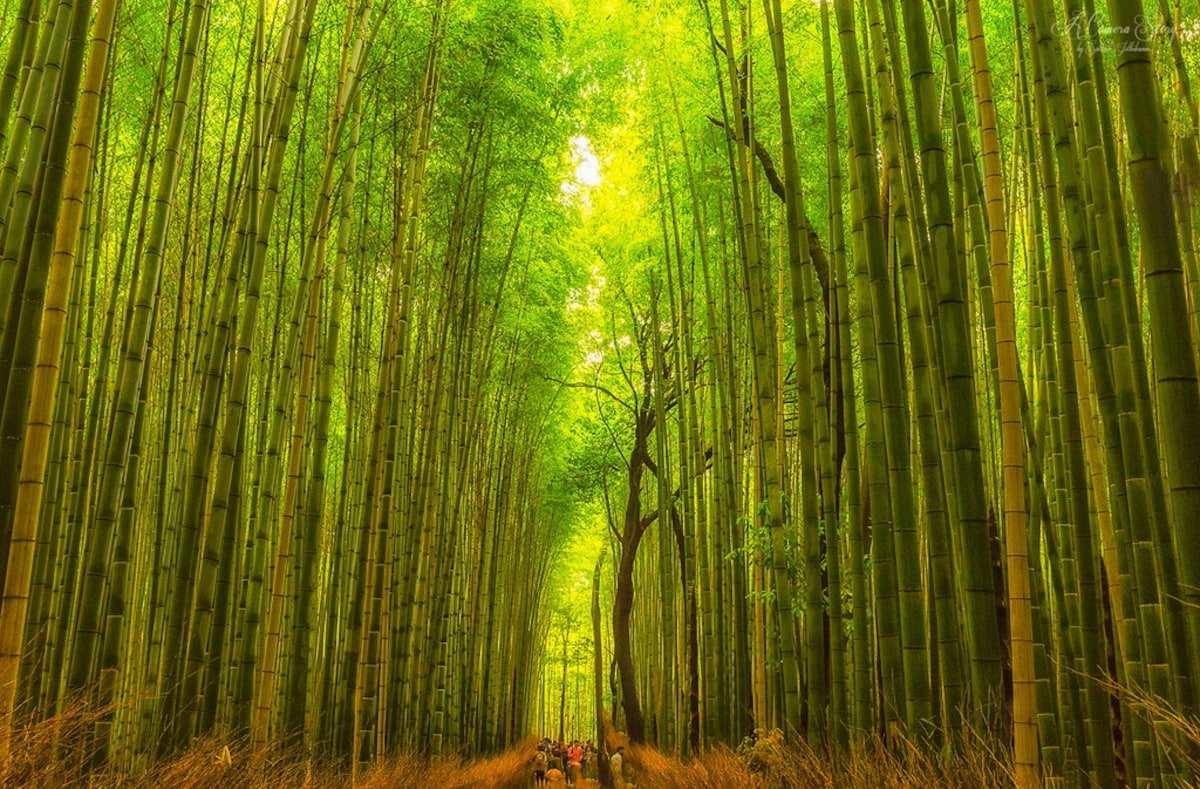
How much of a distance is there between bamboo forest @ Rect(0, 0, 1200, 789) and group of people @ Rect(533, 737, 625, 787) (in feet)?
7.10

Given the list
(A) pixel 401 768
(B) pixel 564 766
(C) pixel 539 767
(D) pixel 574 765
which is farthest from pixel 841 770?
(B) pixel 564 766

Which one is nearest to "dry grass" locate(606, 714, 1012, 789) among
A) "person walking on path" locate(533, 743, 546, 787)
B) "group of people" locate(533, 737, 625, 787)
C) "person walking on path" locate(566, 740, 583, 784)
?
"group of people" locate(533, 737, 625, 787)

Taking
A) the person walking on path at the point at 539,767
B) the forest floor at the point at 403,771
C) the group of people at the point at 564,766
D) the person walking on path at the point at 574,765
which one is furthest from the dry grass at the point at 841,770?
the person walking on path at the point at 574,765

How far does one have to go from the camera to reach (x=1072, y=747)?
122 inches

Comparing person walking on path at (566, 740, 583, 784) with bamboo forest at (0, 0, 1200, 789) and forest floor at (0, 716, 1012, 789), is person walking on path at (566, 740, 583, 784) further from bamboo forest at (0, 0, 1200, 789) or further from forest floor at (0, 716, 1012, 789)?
forest floor at (0, 716, 1012, 789)

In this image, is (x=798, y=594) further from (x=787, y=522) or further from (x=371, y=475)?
(x=371, y=475)

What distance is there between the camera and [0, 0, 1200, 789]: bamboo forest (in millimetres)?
2029

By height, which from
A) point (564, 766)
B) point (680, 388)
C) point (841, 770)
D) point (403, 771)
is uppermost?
point (680, 388)

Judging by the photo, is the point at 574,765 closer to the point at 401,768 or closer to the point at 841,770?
the point at 401,768

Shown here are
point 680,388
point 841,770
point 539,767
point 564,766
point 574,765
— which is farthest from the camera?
point 564,766

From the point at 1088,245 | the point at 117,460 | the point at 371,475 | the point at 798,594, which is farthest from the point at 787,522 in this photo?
the point at 117,460

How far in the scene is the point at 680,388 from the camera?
6598mm

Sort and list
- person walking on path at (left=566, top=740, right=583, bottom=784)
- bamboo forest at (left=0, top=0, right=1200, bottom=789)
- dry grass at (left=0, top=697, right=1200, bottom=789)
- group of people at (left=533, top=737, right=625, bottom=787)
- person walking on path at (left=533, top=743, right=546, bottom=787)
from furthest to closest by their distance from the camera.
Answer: person walking on path at (left=566, top=740, right=583, bottom=784) < person walking on path at (left=533, top=743, right=546, bottom=787) < group of people at (left=533, top=737, right=625, bottom=787) < bamboo forest at (left=0, top=0, right=1200, bottom=789) < dry grass at (left=0, top=697, right=1200, bottom=789)

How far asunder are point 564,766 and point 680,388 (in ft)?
24.9
